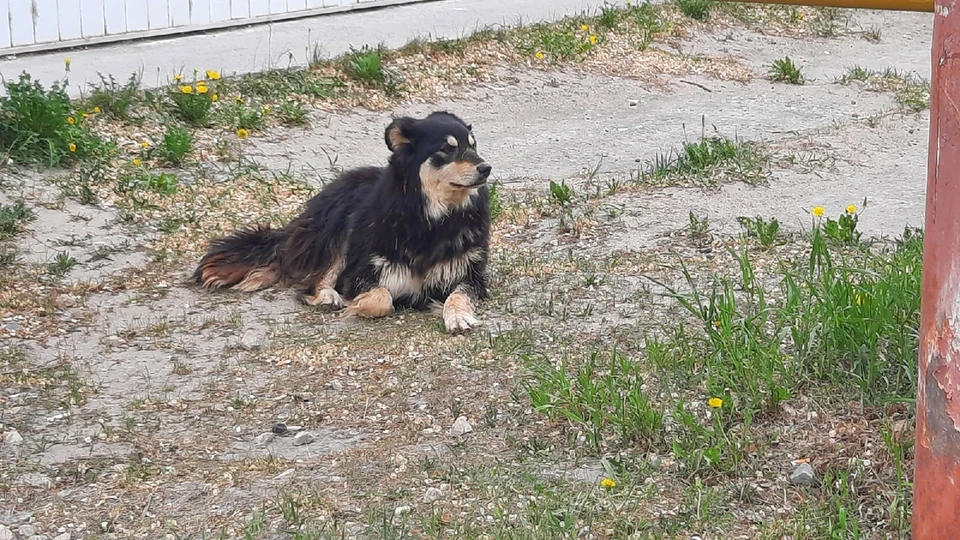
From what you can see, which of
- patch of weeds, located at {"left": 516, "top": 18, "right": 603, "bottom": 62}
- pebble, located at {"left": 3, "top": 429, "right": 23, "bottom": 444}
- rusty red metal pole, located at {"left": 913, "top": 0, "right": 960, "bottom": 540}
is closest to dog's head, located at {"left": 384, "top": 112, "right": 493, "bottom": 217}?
pebble, located at {"left": 3, "top": 429, "right": 23, "bottom": 444}

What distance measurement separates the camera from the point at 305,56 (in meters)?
9.24

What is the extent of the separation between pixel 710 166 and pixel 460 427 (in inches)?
149

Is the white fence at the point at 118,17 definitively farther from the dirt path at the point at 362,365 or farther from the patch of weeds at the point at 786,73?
the patch of weeds at the point at 786,73

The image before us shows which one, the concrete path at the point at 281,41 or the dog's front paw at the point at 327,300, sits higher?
the concrete path at the point at 281,41

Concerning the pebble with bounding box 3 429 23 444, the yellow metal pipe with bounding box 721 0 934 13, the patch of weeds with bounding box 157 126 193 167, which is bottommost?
the pebble with bounding box 3 429 23 444

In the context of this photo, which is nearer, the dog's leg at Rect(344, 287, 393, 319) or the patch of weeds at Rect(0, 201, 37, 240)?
the dog's leg at Rect(344, 287, 393, 319)

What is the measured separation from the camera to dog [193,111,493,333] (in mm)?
5457

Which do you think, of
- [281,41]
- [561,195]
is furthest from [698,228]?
[281,41]

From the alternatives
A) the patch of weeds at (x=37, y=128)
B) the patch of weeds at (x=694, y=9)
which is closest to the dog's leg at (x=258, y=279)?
the patch of weeds at (x=37, y=128)

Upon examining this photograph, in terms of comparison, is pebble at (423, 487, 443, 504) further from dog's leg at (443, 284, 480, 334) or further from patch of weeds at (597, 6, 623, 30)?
patch of weeds at (597, 6, 623, 30)

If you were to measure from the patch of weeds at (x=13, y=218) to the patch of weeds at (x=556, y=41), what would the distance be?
4.96 meters

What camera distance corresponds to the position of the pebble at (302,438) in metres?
3.96

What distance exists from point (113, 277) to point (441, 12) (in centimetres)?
524

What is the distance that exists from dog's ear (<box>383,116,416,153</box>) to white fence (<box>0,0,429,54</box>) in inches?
142
